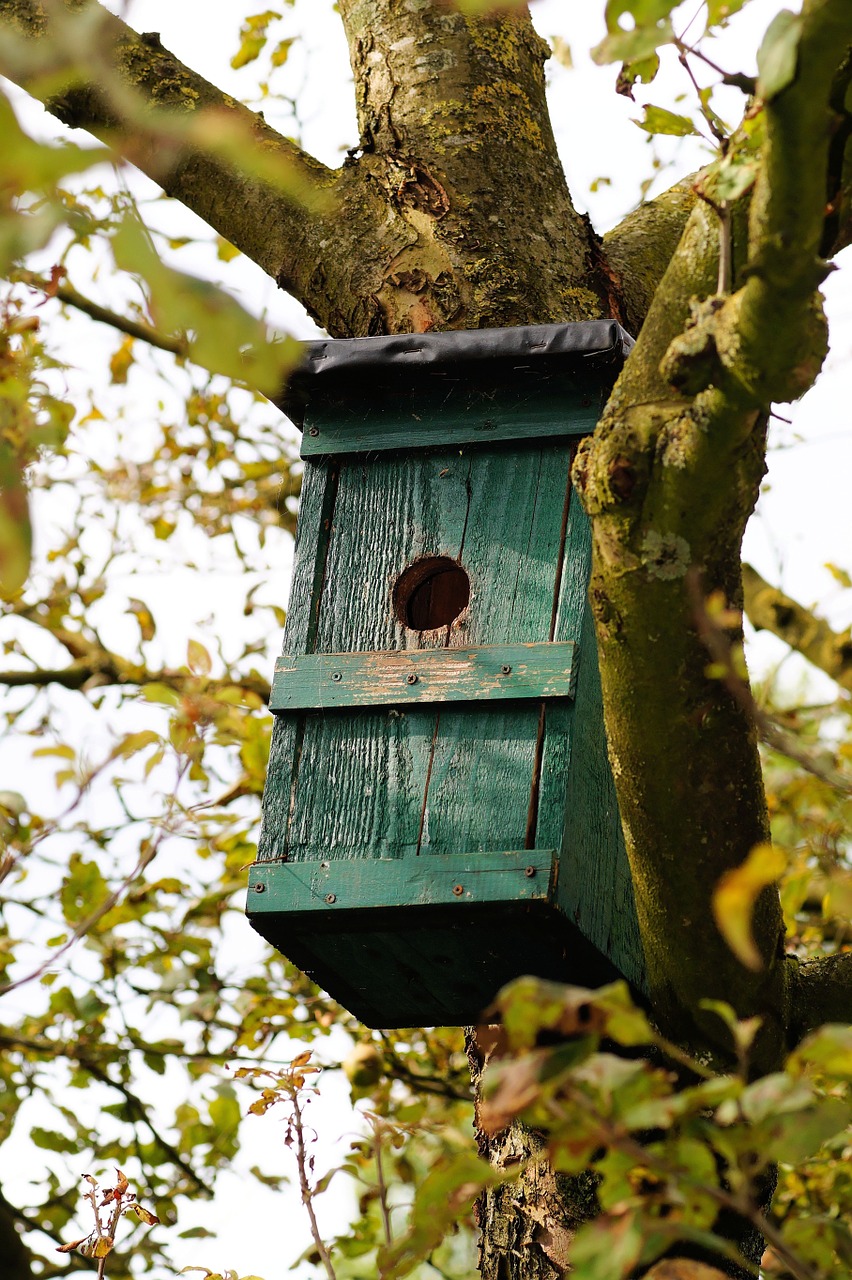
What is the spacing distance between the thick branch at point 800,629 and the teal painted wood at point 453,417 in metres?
2.09

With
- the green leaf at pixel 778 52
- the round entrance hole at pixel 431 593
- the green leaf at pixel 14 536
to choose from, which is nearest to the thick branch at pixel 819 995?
the round entrance hole at pixel 431 593

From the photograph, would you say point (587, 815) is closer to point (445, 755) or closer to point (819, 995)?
point (445, 755)

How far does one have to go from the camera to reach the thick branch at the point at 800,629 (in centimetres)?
435

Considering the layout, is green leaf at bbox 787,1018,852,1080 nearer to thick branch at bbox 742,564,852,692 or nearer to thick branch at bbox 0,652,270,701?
thick branch at bbox 742,564,852,692

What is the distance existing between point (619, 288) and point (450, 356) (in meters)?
0.55

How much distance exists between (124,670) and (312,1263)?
2.32 meters

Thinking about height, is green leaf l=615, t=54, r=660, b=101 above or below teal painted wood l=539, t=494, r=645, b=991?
above

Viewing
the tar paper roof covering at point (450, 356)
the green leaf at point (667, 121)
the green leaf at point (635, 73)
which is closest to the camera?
the green leaf at point (667, 121)

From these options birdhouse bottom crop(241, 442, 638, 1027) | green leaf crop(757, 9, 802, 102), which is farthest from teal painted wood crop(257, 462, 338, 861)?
green leaf crop(757, 9, 802, 102)

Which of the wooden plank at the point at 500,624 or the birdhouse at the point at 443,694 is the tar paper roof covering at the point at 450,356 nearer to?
the birdhouse at the point at 443,694

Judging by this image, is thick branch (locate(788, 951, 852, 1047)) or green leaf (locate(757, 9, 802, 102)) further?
thick branch (locate(788, 951, 852, 1047))

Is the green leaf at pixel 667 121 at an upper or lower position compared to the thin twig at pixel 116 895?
upper

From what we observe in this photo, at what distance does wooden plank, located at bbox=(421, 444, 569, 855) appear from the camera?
2.13 meters

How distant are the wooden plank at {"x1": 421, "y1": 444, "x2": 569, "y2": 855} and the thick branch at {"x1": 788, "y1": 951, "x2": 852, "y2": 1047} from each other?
46 cm
